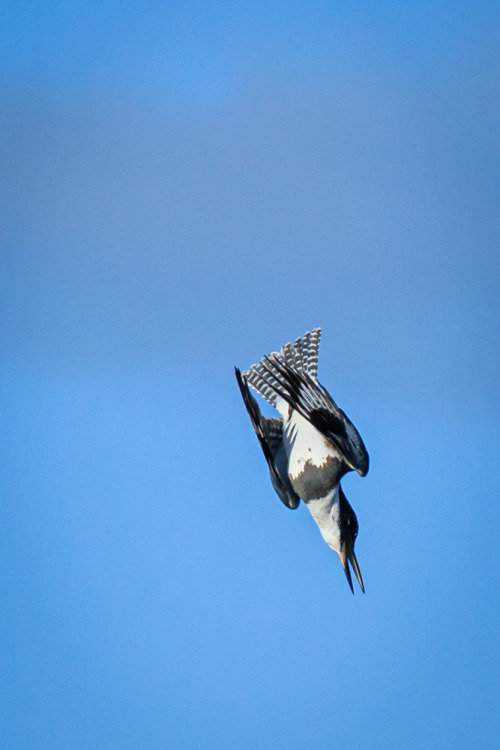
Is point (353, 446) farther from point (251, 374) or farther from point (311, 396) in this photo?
point (251, 374)

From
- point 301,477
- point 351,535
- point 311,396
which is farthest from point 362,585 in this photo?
point 311,396

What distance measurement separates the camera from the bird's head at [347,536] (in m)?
7.38

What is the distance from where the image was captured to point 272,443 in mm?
7367

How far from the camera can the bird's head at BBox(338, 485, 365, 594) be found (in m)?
7.38

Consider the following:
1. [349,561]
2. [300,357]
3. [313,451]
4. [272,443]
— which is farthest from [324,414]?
[349,561]

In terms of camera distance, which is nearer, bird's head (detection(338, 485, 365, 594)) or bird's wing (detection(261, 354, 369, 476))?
bird's wing (detection(261, 354, 369, 476))

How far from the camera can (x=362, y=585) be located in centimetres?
749

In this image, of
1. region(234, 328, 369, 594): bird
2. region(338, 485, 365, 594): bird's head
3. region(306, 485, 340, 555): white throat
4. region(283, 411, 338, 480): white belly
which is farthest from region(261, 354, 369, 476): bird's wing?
region(338, 485, 365, 594): bird's head

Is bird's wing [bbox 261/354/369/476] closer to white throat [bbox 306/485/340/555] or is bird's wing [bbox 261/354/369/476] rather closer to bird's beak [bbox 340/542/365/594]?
white throat [bbox 306/485/340/555]

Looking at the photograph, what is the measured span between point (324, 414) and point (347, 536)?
1151mm

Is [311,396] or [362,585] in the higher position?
[311,396]

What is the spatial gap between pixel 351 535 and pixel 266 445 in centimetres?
105

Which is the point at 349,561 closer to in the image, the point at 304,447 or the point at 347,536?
the point at 347,536

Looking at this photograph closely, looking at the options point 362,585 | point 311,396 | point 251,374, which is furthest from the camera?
point 251,374
